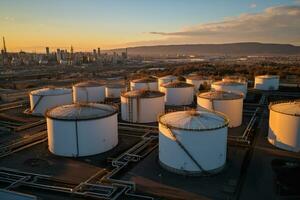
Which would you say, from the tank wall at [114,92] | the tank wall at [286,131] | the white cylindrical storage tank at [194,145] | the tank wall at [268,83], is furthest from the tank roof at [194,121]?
the tank wall at [268,83]

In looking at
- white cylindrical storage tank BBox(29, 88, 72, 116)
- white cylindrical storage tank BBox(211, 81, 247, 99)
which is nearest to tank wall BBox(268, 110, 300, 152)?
white cylindrical storage tank BBox(211, 81, 247, 99)

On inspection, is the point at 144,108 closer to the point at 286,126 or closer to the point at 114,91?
the point at 286,126

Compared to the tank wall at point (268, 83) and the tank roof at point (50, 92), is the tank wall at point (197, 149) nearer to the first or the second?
the tank roof at point (50, 92)

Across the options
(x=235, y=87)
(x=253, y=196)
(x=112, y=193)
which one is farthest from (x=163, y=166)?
(x=235, y=87)

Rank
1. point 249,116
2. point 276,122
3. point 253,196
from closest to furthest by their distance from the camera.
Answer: point 253,196, point 276,122, point 249,116

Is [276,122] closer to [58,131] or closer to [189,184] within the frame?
[189,184]

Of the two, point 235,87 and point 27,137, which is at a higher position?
point 235,87

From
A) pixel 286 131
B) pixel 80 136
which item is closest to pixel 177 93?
pixel 286 131
